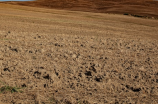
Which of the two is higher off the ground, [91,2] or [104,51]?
[91,2]

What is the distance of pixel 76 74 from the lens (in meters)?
4.71

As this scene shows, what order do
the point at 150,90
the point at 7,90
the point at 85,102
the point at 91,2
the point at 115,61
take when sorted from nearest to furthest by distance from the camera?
1. the point at 85,102
2. the point at 7,90
3. the point at 150,90
4. the point at 115,61
5. the point at 91,2

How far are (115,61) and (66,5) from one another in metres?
39.1

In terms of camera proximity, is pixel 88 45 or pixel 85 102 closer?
pixel 85 102

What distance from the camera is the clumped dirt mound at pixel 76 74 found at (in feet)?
12.3

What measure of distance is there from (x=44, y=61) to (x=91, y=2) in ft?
143

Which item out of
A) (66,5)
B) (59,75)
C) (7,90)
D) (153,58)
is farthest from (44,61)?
(66,5)

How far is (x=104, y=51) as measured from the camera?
693 centimetres

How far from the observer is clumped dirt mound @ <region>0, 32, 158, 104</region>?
3.75 metres

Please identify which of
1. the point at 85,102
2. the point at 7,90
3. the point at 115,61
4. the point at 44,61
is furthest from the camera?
the point at 115,61

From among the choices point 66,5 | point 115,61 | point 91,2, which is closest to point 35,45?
point 115,61

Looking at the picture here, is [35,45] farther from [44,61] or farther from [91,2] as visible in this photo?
[91,2]

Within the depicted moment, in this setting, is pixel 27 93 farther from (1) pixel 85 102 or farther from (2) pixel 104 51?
(2) pixel 104 51

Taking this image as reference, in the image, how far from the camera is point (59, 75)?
459 cm
